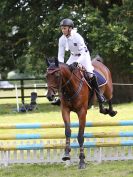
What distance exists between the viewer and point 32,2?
23188 millimetres

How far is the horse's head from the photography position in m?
7.75

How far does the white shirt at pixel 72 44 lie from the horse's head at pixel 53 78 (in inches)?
22.1

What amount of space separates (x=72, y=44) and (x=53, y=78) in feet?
3.22

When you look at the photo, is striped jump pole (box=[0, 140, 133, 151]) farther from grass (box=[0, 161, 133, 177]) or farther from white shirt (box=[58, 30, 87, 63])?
white shirt (box=[58, 30, 87, 63])

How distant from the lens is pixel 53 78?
7.88m

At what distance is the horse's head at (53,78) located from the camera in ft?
25.4

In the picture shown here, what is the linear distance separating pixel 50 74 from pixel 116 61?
603 inches

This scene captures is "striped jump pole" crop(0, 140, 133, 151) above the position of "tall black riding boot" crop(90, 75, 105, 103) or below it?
below

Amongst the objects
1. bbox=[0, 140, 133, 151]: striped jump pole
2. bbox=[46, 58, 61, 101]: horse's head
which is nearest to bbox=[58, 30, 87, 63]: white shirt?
bbox=[46, 58, 61, 101]: horse's head

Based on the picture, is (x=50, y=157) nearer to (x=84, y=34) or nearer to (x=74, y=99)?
(x=74, y=99)

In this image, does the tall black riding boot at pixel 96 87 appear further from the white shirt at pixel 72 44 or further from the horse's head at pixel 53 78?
the horse's head at pixel 53 78

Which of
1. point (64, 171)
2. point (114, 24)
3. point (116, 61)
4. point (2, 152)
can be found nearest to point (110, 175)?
point (64, 171)

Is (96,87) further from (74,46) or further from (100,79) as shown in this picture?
(74,46)

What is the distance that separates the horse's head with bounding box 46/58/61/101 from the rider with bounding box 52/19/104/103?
21.9 inches
